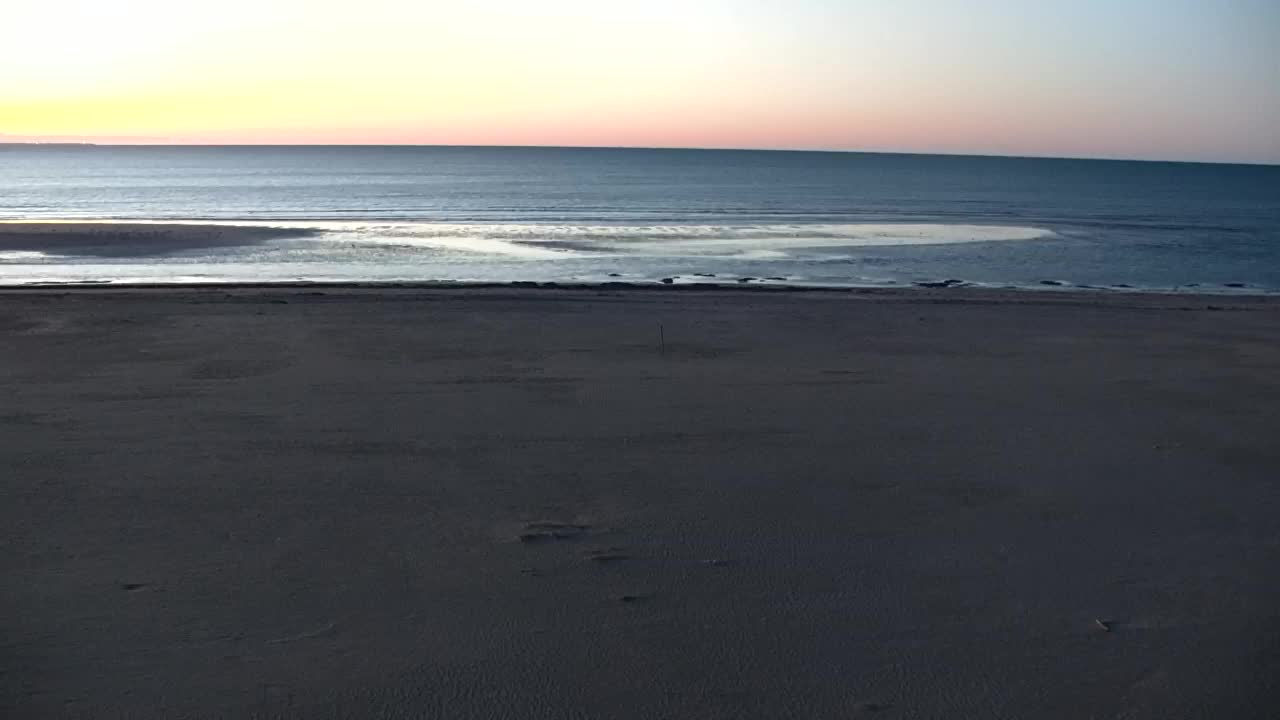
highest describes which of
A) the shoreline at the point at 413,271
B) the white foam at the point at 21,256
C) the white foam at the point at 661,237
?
the white foam at the point at 661,237

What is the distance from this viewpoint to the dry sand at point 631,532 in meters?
4.96

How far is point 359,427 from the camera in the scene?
9344 mm

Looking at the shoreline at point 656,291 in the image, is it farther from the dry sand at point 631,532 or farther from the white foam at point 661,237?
the white foam at point 661,237

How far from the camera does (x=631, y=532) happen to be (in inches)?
269

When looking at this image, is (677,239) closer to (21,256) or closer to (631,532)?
(21,256)

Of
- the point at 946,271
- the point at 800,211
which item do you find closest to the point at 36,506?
the point at 946,271

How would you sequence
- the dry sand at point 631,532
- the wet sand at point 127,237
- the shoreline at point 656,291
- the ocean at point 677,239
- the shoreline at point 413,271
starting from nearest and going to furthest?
the dry sand at point 631,532, the shoreline at point 656,291, the shoreline at point 413,271, the ocean at point 677,239, the wet sand at point 127,237

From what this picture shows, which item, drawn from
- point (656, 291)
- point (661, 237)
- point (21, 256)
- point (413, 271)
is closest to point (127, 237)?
point (21, 256)

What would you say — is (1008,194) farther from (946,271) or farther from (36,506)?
(36,506)

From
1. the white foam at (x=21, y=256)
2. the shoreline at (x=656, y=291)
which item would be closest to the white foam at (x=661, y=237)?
the shoreline at (x=656, y=291)

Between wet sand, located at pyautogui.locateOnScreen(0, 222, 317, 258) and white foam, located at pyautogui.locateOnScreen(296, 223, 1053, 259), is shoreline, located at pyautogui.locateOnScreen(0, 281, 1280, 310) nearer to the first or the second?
white foam, located at pyautogui.locateOnScreen(296, 223, 1053, 259)

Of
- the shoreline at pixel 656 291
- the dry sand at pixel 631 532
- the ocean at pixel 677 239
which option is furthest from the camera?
the ocean at pixel 677 239

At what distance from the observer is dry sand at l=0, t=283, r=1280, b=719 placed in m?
4.96

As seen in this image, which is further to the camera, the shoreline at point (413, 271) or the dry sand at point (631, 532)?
the shoreline at point (413, 271)
